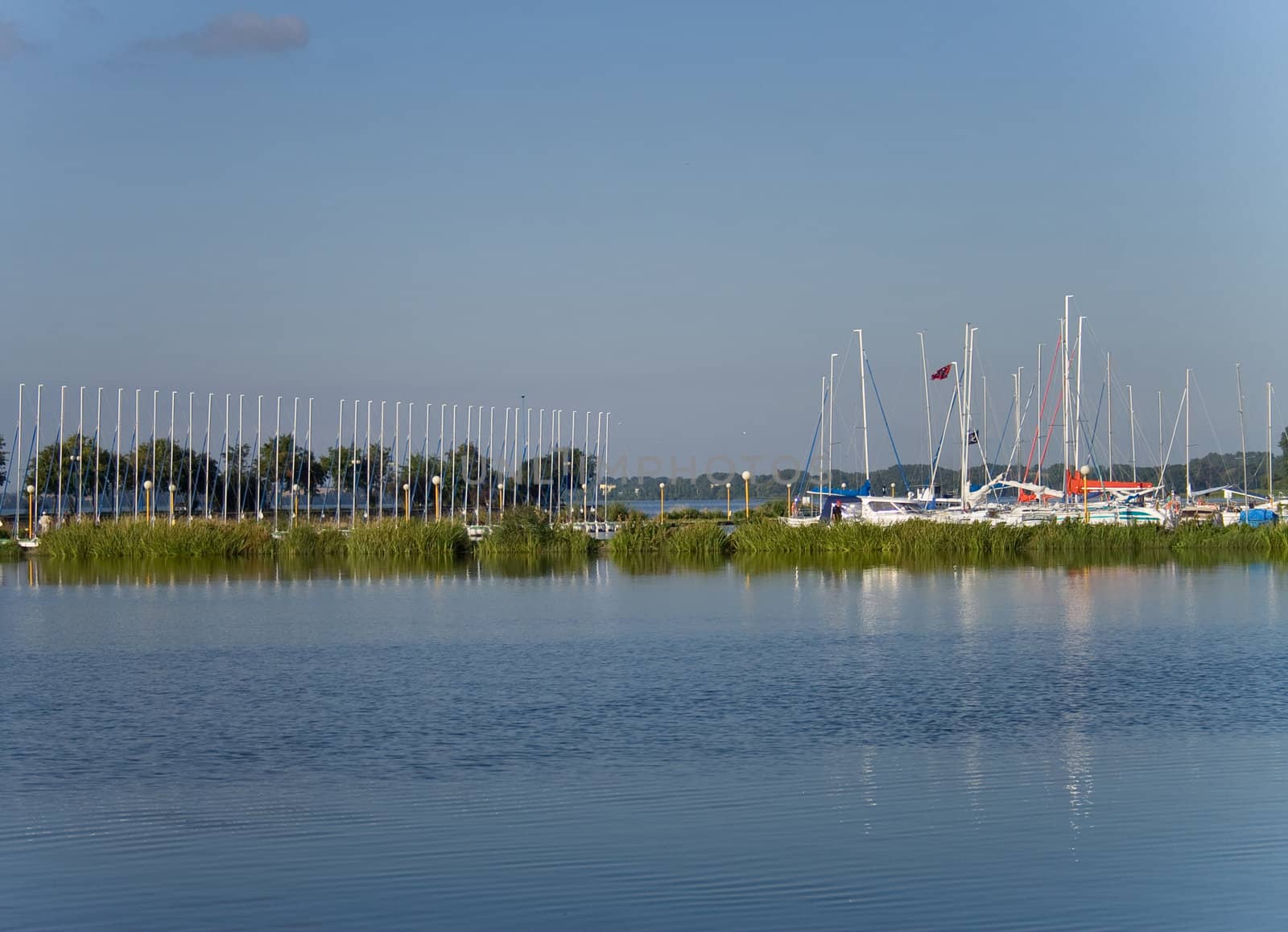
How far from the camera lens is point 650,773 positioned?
1348 cm

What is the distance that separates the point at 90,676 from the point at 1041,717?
1268cm

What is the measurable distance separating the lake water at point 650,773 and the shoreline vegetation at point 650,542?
1798cm

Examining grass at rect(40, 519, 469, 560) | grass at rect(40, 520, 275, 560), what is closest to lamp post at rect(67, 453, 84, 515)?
grass at rect(40, 520, 275, 560)

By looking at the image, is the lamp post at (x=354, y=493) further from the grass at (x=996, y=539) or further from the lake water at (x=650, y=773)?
the lake water at (x=650, y=773)

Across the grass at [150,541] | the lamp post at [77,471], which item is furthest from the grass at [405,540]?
the lamp post at [77,471]

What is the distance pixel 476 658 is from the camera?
2205cm

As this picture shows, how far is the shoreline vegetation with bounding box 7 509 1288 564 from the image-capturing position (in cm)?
4497

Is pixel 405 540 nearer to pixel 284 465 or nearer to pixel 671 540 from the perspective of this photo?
pixel 671 540

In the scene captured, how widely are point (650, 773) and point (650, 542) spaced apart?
109 feet

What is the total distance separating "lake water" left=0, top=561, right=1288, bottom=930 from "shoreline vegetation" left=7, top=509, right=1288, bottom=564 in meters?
18.0

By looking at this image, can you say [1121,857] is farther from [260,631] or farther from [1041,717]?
[260,631]

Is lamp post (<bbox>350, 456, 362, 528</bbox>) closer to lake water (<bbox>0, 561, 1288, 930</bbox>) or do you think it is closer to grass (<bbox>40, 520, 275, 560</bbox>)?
grass (<bbox>40, 520, 275, 560</bbox>)

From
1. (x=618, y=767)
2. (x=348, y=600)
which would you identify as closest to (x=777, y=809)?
(x=618, y=767)

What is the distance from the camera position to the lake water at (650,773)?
381 inches
